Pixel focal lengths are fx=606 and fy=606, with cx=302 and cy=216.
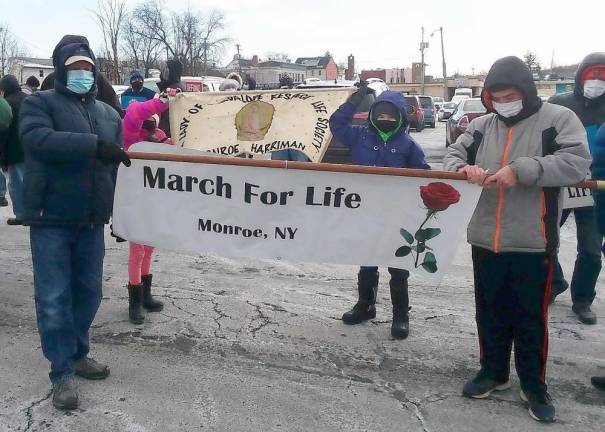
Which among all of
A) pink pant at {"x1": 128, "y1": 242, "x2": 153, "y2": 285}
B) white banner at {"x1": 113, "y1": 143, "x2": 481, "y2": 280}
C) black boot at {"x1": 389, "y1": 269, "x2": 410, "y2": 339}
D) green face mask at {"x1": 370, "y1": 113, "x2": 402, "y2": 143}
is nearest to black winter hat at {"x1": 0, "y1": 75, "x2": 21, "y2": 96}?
pink pant at {"x1": 128, "y1": 242, "x2": 153, "y2": 285}

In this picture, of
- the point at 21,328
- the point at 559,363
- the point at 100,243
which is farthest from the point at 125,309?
the point at 559,363

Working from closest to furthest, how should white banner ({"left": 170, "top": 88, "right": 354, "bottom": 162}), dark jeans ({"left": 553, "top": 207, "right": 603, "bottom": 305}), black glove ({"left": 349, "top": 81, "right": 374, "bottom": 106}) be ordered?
black glove ({"left": 349, "top": 81, "right": 374, "bottom": 106})
dark jeans ({"left": 553, "top": 207, "right": 603, "bottom": 305})
white banner ({"left": 170, "top": 88, "right": 354, "bottom": 162})

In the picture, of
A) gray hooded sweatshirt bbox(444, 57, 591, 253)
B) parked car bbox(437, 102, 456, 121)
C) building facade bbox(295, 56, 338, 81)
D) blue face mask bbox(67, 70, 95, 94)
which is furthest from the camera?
building facade bbox(295, 56, 338, 81)

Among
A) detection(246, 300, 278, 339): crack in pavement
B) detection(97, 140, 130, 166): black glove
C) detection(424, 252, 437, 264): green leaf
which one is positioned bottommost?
detection(246, 300, 278, 339): crack in pavement

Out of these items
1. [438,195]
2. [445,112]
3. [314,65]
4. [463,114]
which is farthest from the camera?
[314,65]

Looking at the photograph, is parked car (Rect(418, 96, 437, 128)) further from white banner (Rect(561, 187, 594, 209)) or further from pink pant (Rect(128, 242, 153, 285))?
pink pant (Rect(128, 242, 153, 285))

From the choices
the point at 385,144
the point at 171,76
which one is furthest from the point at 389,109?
the point at 171,76

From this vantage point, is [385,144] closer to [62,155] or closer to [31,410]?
[62,155]

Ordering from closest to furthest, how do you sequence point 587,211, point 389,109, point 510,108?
point 510,108 → point 389,109 → point 587,211

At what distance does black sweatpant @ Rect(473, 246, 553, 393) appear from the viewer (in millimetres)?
3330

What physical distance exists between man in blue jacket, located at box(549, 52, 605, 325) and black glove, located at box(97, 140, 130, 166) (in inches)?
129

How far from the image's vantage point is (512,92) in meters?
3.24

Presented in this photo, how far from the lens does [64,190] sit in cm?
340

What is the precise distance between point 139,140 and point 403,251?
2.22 meters
